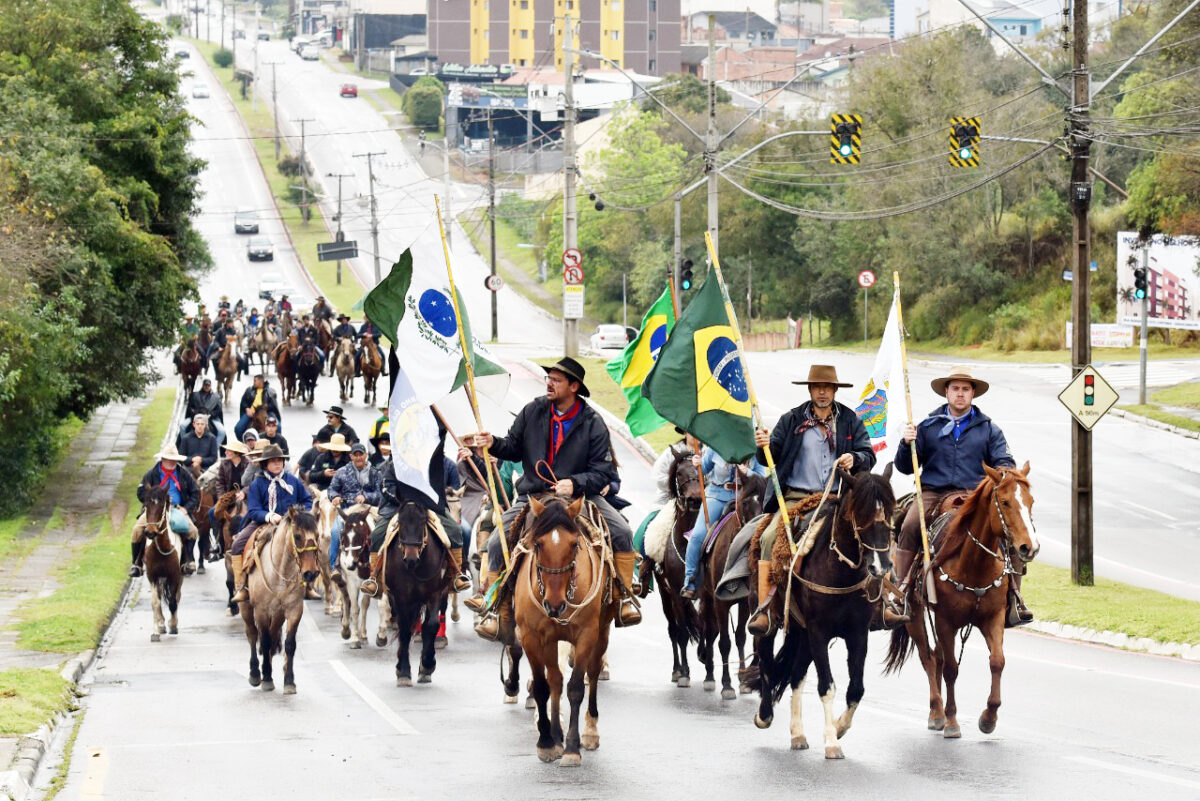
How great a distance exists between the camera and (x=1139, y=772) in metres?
12.2

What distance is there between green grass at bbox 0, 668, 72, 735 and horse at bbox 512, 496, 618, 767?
4.16 meters

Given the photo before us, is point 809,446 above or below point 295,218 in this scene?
below

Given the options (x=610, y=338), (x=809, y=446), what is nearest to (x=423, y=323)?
(x=809, y=446)

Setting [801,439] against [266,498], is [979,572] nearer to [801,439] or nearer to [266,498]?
[801,439]

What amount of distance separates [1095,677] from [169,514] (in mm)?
11197

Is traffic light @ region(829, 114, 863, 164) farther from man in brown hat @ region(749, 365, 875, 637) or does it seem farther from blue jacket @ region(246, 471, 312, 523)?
man in brown hat @ region(749, 365, 875, 637)

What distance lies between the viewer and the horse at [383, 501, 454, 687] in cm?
1748

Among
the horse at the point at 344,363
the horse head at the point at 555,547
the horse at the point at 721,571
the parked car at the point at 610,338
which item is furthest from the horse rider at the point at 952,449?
the parked car at the point at 610,338

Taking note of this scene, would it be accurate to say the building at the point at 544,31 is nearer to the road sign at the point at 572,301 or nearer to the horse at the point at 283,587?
the road sign at the point at 572,301

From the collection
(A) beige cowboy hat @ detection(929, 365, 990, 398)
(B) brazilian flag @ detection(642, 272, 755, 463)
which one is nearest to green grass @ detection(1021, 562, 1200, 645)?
(A) beige cowboy hat @ detection(929, 365, 990, 398)

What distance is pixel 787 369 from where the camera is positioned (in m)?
56.4

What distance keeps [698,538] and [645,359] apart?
3.39 meters

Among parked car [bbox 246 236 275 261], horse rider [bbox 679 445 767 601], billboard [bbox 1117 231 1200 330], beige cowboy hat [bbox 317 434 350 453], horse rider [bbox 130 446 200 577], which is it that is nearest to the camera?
horse rider [bbox 679 445 767 601]

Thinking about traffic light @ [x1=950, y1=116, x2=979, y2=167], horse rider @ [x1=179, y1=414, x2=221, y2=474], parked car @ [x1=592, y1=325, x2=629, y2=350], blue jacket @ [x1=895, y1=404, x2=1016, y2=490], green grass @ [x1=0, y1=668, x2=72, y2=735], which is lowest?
green grass @ [x1=0, y1=668, x2=72, y2=735]
